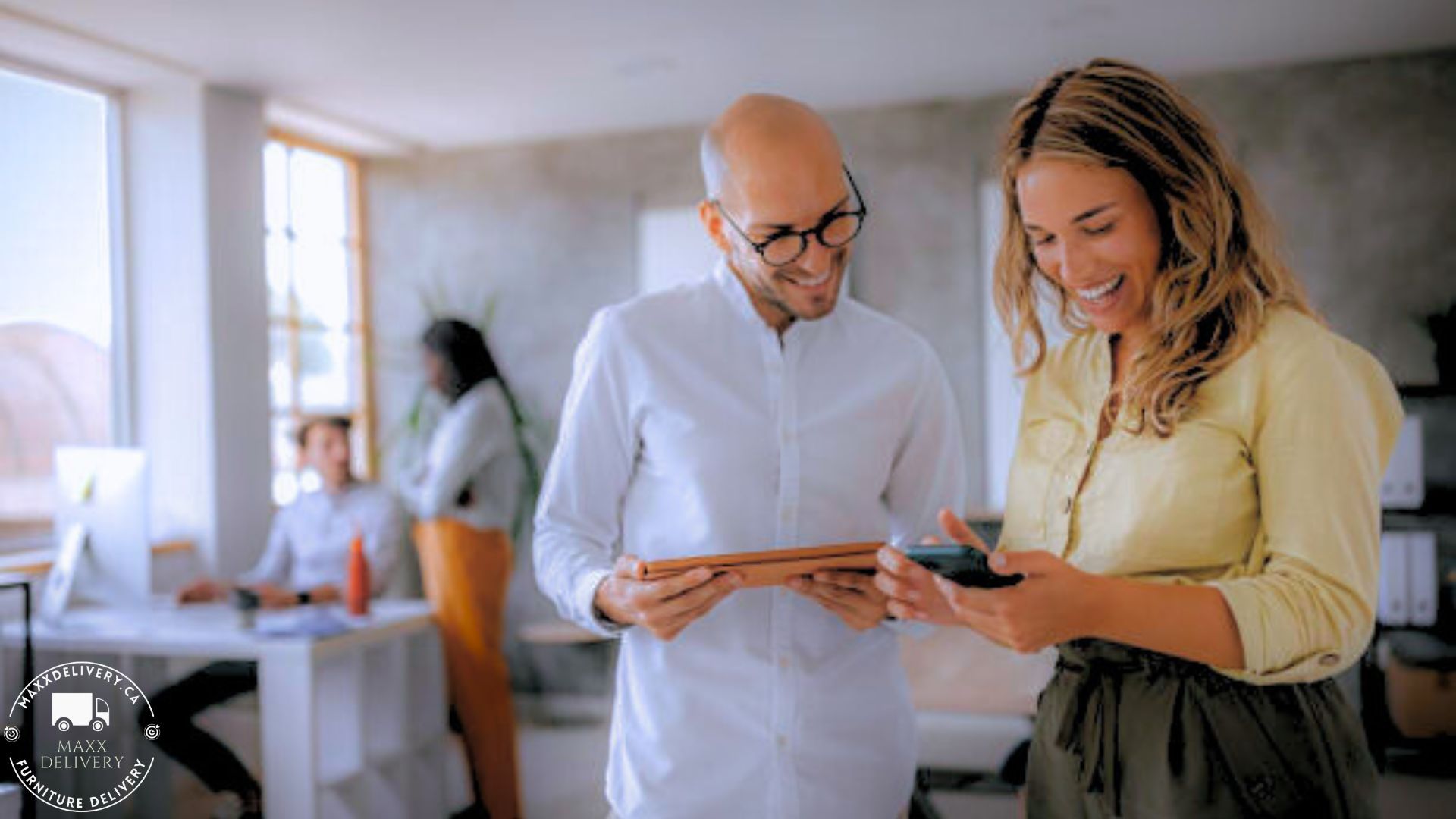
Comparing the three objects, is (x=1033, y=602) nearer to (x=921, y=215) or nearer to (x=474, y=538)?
(x=474, y=538)

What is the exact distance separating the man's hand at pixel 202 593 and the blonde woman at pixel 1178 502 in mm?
3175

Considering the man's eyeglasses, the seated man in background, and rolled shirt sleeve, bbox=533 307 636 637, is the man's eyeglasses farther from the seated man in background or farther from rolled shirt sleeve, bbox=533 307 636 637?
the seated man in background

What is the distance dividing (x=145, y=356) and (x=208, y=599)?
146 centimetres

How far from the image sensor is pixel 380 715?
3463 mm

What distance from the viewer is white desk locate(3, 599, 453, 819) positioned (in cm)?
301

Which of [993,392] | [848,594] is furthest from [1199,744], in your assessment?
[993,392]

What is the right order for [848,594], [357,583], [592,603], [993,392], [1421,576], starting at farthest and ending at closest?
[993,392], [1421,576], [357,583], [592,603], [848,594]

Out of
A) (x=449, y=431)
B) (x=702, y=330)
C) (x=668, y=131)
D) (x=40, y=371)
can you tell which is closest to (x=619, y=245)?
(x=668, y=131)

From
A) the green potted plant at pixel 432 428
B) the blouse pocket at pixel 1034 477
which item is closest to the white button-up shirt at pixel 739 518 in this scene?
the blouse pocket at pixel 1034 477

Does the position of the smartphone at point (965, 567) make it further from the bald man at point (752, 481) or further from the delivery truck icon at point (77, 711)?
the delivery truck icon at point (77, 711)

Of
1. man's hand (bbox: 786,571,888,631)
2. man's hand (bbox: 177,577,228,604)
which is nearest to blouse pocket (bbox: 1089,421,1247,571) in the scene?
man's hand (bbox: 786,571,888,631)

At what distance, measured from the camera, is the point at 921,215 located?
17.1 ft

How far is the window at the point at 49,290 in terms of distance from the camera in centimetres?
409

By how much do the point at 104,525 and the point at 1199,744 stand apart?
310 cm
